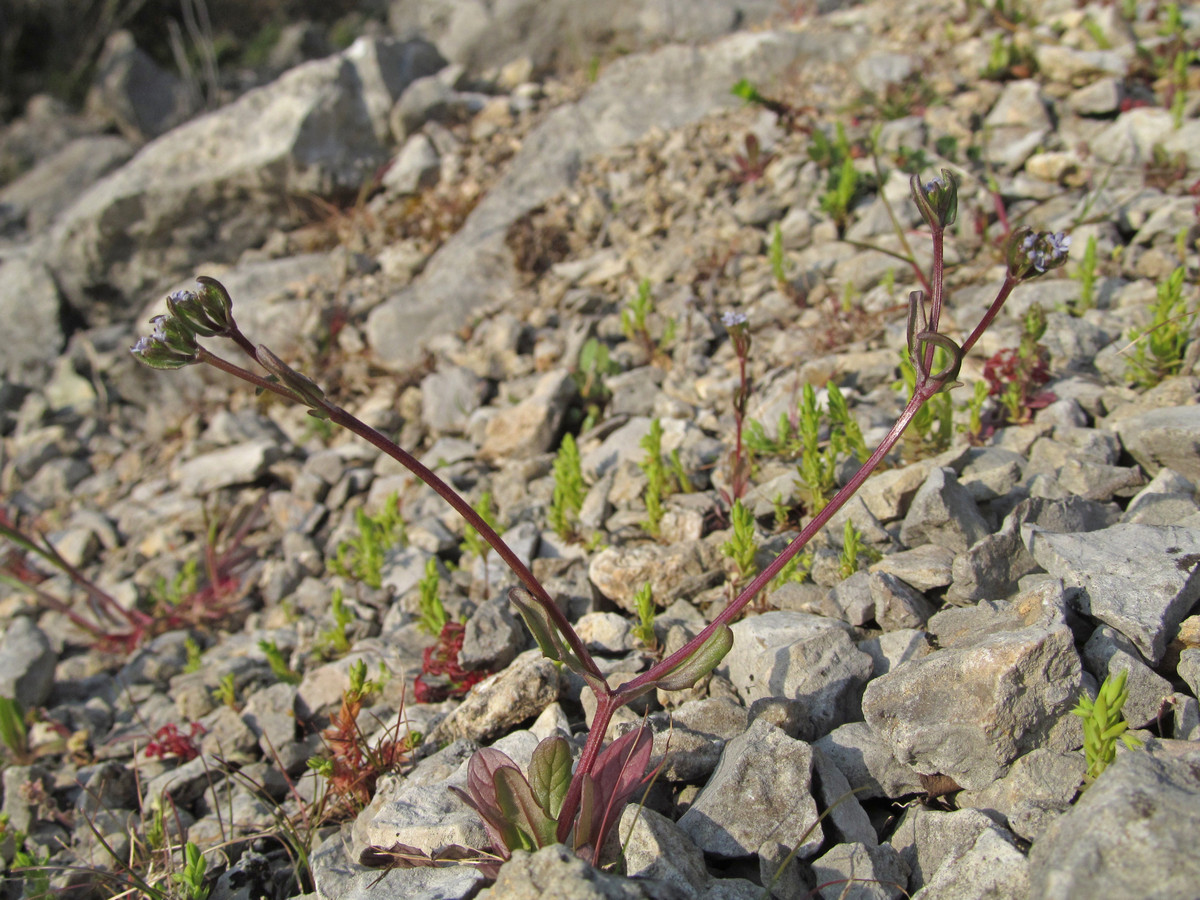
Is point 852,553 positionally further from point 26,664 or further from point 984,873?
point 26,664

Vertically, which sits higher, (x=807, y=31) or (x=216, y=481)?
(x=807, y=31)

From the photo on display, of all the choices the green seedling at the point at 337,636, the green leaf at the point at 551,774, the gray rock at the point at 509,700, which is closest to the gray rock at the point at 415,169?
the green seedling at the point at 337,636

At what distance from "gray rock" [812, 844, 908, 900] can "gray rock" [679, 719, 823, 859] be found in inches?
3.1

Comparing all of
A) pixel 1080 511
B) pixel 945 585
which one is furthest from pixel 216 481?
pixel 1080 511

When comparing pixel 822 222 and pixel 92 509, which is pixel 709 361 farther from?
pixel 92 509

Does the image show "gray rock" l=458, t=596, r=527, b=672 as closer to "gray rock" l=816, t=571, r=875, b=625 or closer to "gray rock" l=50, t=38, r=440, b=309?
"gray rock" l=816, t=571, r=875, b=625

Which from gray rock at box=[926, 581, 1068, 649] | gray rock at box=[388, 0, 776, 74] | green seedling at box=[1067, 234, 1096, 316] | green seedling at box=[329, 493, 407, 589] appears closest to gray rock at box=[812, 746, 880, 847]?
gray rock at box=[926, 581, 1068, 649]

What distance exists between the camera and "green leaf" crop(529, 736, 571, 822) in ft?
7.44

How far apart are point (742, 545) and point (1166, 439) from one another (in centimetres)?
164

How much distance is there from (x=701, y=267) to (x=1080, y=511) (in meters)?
3.01

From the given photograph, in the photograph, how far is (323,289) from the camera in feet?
22.8

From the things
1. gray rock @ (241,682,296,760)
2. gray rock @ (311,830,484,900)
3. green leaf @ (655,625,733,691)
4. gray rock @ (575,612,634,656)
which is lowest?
gray rock @ (241,682,296,760)

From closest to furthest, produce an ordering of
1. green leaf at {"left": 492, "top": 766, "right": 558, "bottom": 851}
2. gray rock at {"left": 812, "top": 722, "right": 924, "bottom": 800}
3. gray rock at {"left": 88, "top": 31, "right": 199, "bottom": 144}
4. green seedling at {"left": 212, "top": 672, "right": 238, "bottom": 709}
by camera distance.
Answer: green leaf at {"left": 492, "top": 766, "right": 558, "bottom": 851}
gray rock at {"left": 812, "top": 722, "right": 924, "bottom": 800}
green seedling at {"left": 212, "top": 672, "right": 238, "bottom": 709}
gray rock at {"left": 88, "top": 31, "right": 199, "bottom": 144}

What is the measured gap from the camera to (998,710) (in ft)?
7.73
